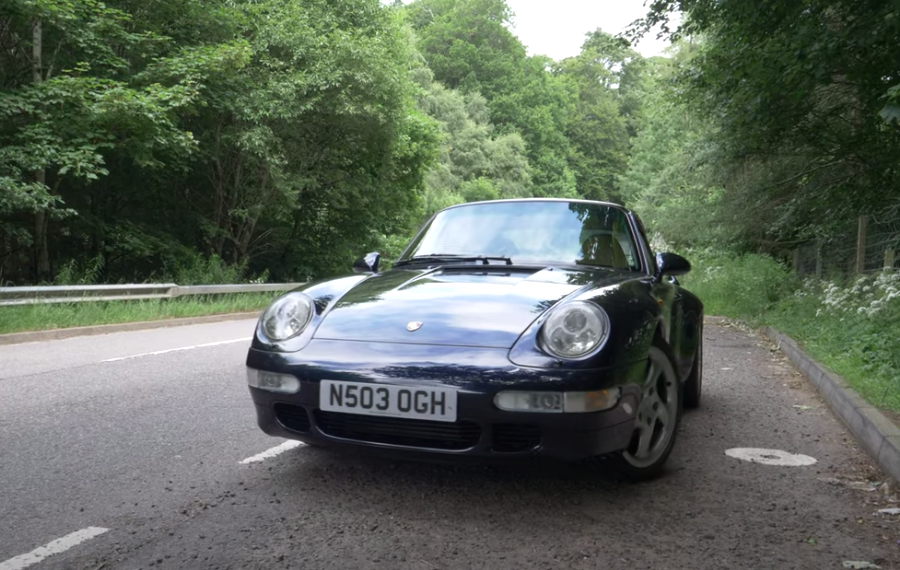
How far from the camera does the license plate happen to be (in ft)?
10.2

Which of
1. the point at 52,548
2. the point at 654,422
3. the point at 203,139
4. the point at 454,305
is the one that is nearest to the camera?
the point at 52,548

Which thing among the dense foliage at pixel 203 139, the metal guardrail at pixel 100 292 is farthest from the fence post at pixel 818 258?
the metal guardrail at pixel 100 292

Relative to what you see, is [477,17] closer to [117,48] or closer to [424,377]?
[117,48]

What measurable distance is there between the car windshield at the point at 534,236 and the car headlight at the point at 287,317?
1.04 metres

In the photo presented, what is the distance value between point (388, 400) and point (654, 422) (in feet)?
4.58

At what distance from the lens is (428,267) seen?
172 inches

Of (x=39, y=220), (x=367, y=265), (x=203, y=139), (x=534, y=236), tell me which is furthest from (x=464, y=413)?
(x=203, y=139)

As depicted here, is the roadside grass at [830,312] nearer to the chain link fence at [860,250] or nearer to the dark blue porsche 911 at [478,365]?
the chain link fence at [860,250]

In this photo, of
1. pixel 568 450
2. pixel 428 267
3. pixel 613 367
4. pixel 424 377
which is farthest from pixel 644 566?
pixel 428 267

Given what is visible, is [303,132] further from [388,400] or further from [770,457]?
[388,400]

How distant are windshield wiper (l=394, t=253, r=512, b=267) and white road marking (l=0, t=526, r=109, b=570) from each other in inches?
87.9

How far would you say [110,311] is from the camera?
13.2 m

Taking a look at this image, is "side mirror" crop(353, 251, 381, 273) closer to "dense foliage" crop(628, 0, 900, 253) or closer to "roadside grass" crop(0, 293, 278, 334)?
"dense foliage" crop(628, 0, 900, 253)

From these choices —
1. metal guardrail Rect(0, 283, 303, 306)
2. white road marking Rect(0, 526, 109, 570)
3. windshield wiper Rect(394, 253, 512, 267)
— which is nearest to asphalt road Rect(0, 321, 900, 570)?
white road marking Rect(0, 526, 109, 570)
